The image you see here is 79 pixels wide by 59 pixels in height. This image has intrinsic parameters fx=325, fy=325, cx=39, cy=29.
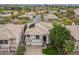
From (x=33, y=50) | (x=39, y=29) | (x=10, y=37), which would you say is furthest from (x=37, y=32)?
(x=10, y=37)

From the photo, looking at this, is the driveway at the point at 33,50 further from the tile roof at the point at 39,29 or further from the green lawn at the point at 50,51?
the tile roof at the point at 39,29

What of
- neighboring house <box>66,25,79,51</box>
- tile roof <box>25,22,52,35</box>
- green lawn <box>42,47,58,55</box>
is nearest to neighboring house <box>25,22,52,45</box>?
tile roof <box>25,22,52,35</box>

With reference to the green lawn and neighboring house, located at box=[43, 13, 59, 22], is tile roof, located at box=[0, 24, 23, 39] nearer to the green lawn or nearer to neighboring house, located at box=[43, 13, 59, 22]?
neighboring house, located at box=[43, 13, 59, 22]

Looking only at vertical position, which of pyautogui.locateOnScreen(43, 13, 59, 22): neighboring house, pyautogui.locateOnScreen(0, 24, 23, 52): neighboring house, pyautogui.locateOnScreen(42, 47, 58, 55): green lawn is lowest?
pyautogui.locateOnScreen(42, 47, 58, 55): green lawn

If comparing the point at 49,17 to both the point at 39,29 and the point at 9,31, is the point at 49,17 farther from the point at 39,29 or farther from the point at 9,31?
the point at 9,31
